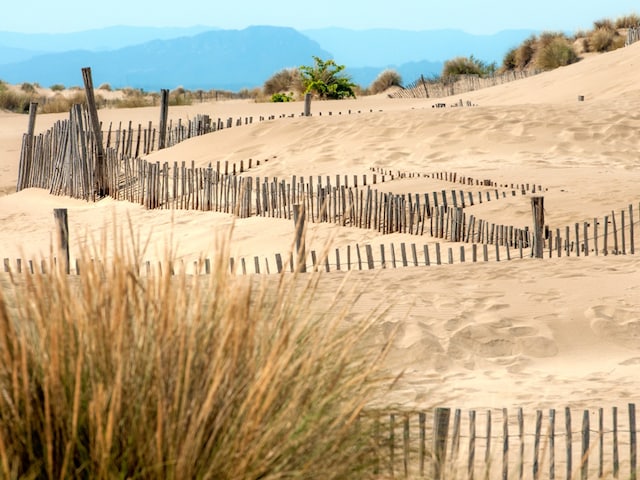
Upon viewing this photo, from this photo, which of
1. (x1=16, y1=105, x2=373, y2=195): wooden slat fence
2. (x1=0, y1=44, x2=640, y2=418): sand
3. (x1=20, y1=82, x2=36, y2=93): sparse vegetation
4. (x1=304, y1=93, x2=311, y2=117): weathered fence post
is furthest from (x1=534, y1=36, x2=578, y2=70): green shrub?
(x1=20, y1=82, x2=36, y2=93): sparse vegetation

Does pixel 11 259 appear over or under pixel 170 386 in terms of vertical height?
under

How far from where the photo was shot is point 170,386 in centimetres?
283

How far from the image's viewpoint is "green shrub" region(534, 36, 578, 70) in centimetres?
3312

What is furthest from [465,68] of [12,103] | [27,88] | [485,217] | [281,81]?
[485,217]

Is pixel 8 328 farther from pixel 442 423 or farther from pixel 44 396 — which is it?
pixel 442 423

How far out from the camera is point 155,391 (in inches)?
113

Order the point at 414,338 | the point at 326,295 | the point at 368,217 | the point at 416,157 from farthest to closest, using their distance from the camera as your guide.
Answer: the point at 416,157
the point at 368,217
the point at 326,295
the point at 414,338

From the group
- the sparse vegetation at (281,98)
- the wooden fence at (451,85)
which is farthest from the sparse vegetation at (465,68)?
the sparse vegetation at (281,98)

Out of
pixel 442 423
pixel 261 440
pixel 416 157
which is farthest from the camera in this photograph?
pixel 416 157

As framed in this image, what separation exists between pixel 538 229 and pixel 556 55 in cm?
2545

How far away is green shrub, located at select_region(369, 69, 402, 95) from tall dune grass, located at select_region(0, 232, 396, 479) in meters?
35.5

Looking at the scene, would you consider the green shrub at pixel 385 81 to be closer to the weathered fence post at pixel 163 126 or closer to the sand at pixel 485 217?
the sand at pixel 485 217

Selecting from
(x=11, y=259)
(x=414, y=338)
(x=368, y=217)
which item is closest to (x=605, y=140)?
(x=368, y=217)

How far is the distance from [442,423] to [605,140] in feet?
42.9
